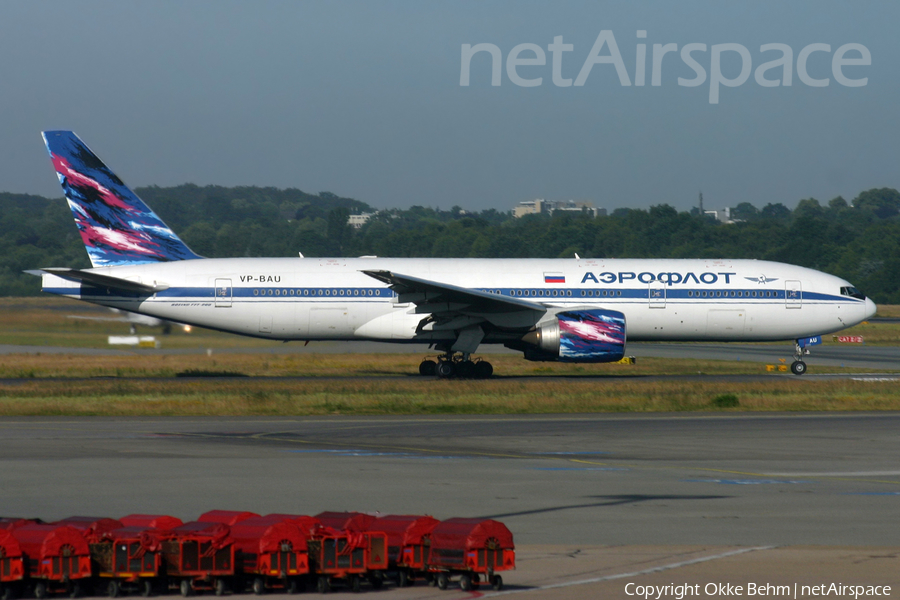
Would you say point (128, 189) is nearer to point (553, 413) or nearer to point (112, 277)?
point (112, 277)

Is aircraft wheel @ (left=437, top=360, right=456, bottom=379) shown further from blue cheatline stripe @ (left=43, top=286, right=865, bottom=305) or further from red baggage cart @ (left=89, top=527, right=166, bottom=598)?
red baggage cart @ (left=89, top=527, right=166, bottom=598)

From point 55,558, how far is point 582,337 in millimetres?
24669

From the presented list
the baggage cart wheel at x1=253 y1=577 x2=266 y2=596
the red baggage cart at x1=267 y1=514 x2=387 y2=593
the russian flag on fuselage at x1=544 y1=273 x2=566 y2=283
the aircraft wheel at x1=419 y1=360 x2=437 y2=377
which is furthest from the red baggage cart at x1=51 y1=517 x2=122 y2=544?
the russian flag on fuselage at x1=544 y1=273 x2=566 y2=283

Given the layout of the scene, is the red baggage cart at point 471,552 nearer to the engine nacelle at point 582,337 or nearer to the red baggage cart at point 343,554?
the red baggage cart at point 343,554

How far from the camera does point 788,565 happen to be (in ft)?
29.4

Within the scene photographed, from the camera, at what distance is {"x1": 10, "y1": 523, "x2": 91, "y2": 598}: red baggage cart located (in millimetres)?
7902

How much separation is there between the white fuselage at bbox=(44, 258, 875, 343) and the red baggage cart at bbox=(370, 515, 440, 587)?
954 inches

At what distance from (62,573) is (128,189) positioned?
28631 mm

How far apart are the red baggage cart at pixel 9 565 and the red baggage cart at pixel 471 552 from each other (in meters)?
3.28

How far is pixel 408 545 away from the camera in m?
8.44

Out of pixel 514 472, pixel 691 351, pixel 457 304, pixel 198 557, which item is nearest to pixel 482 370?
pixel 457 304

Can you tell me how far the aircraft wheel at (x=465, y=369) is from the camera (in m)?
33.3

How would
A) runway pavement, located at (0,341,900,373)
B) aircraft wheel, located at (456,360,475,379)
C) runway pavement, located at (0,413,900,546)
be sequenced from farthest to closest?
runway pavement, located at (0,341,900,373)
aircraft wheel, located at (456,360,475,379)
runway pavement, located at (0,413,900,546)

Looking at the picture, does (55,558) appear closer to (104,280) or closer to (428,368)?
(104,280)
